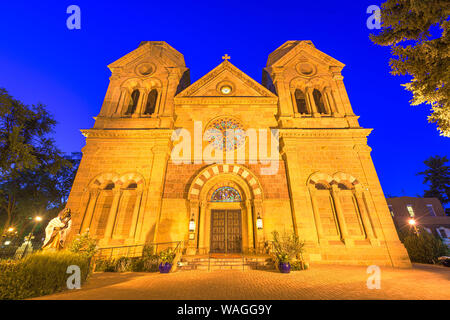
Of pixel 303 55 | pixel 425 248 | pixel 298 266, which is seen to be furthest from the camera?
pixel 303 55

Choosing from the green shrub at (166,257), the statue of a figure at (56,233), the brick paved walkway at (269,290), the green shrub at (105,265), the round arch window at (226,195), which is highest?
the round arch window at (226,195)

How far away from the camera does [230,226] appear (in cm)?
1331

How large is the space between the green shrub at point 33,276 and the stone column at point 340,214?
1389 cm

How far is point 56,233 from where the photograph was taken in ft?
26.4

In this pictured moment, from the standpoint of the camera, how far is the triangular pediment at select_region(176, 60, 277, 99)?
16844 mm

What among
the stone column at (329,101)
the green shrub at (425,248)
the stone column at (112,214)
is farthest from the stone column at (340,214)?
the stone column at (112,214)

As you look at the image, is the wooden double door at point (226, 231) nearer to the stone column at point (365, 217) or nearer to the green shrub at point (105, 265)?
the green shrub at point (105, 265)

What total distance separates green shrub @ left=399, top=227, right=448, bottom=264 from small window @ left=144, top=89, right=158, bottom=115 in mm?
23211

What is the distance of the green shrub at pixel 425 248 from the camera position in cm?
1287

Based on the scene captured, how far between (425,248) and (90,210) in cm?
2339

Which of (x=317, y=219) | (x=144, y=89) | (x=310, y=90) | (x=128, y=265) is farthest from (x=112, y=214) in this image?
(x=310, y=90)

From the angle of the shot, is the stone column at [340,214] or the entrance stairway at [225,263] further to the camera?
the stone column at [340,214]

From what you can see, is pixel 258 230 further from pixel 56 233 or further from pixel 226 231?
pixel 56 233
